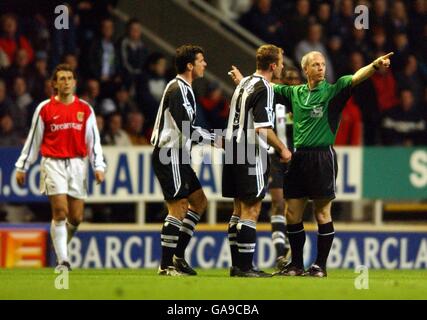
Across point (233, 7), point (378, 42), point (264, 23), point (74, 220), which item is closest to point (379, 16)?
point (378, 42)

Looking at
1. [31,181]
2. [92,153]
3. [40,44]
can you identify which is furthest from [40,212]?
[92,153]

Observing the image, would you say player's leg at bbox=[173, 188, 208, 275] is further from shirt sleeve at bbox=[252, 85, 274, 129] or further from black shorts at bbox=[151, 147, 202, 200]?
shirt sleeve at bbox=[252, 85, 274, 129]

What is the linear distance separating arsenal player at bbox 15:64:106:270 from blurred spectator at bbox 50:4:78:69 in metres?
4.89

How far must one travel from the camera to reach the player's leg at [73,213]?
Answer: 1403 centimetres

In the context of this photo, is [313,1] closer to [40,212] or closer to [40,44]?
[40,44]

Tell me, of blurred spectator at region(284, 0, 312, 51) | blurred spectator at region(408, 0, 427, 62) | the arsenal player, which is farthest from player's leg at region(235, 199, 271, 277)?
blurred spectator at region(408, 0, 427, 62)

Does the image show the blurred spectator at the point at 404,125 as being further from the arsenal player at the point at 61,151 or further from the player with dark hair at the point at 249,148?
the player with dark hair at the point at 249,148

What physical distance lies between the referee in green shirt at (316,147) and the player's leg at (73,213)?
89.1 inches

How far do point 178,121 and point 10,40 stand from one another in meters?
6.61

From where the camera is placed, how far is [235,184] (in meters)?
12.8

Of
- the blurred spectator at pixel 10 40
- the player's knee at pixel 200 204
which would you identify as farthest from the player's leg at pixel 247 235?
the blurred spectator at pixel 10 40

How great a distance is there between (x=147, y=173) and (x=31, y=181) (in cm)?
149

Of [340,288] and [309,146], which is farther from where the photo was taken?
[309,146]

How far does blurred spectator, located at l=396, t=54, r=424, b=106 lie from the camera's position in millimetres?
20188
